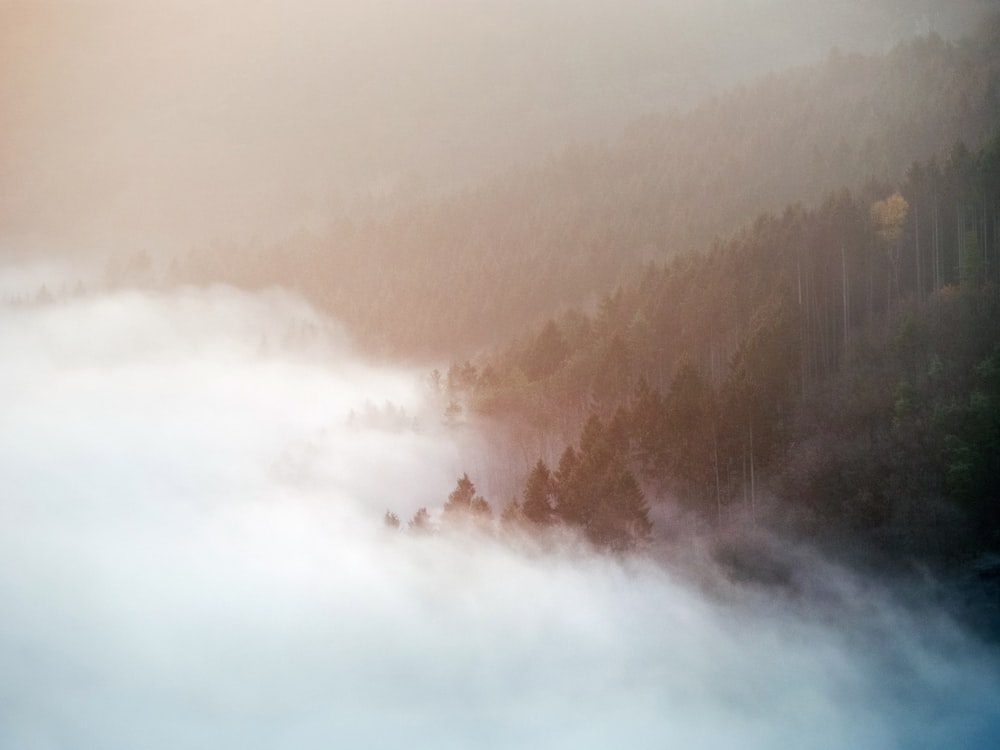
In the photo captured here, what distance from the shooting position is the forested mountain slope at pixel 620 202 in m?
75.1

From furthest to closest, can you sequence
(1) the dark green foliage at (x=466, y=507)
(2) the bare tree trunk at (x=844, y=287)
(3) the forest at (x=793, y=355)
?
(1) the dark green foliage at (x=466, y=507)
(2) the bare tree trunk at (x=844, y=287)
(3) the forest at (x=793, y=355)

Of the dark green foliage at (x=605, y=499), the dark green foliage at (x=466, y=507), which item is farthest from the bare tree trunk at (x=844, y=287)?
the dark green foliage at (x=466, y=507)

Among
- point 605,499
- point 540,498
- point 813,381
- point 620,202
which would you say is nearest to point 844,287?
point 813,381

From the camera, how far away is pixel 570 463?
155 feet

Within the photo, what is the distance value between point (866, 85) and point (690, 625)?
67293mm

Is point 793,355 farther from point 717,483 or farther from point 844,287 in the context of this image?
point 717,483

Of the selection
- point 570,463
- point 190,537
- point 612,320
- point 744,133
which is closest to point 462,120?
point 744,133

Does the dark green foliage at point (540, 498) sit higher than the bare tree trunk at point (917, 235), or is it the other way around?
the bare tree trunk at point (917, 235)

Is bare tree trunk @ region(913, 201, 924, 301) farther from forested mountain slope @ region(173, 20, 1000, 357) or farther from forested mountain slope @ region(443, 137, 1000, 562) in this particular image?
forested mountain slope @ region(173, 20, 1000, 357)

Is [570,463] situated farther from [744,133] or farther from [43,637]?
[744,133]

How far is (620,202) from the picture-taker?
99.6 meters

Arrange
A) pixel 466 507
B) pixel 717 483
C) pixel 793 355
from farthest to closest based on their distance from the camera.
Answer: pixel 466 507, pixel 793 355, pixel 717 483

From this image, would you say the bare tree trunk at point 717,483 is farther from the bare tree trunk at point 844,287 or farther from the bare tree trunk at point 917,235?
the bare tree trunk at point 917,235

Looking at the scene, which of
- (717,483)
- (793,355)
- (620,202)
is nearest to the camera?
(717,483)
